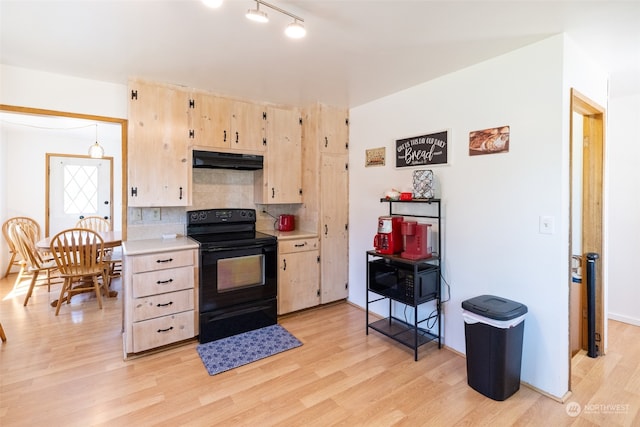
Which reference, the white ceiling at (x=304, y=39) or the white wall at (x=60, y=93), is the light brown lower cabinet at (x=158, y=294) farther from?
the white ceiling at (x=304, y=39)

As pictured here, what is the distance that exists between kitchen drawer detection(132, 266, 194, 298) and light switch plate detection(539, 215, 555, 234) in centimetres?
284

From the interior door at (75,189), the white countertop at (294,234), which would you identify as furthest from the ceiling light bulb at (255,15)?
the interior door at (75,189)

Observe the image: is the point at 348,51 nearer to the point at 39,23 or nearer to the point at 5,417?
the point at 39,23

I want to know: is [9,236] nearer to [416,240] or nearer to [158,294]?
[158,294]

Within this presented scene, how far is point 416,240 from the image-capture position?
269 centimetres

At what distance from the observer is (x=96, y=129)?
528cm

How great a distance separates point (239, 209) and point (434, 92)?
93.5 inches

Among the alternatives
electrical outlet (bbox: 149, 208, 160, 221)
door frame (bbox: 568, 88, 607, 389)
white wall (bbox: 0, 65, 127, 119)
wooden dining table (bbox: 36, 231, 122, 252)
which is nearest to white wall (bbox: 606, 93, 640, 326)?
door frame (bbox: 568, 88, 607, 389)

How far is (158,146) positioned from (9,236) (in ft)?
12.7

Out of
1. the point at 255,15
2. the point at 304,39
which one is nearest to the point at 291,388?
the point at 255,15

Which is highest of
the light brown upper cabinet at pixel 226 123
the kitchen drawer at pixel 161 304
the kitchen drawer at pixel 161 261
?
the light brown upper cabinet at pixel 226 123

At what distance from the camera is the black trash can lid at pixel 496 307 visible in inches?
79.9

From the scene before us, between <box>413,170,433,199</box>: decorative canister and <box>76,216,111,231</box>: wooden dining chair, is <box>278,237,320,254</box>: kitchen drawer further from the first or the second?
<box>76,216,111,231</box>: wooden dining chair

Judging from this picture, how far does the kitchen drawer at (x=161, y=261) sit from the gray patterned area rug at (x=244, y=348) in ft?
2.60
